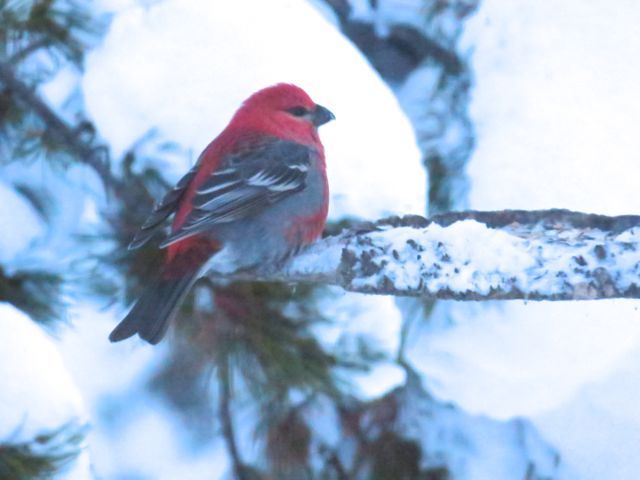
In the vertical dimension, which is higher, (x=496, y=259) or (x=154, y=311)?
(x=496, y=259)

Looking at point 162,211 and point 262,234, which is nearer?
point 162,211

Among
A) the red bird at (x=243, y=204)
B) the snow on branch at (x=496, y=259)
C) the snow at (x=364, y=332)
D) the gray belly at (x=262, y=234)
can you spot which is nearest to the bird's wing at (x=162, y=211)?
the red bird at (x=243, y=204)

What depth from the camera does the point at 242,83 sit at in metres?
2.36

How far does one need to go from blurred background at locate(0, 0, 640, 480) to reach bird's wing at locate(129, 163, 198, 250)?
41mm

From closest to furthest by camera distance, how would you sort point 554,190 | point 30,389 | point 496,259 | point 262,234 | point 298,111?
point 496,259 → point 30,389 → point 262,234 → point 554,190 → point 298,111

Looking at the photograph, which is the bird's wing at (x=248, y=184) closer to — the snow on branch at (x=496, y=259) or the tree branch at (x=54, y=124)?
the tree branch at (x=54, y=124)

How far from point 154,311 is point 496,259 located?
2.51 ft

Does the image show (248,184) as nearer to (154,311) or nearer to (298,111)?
(298,111)

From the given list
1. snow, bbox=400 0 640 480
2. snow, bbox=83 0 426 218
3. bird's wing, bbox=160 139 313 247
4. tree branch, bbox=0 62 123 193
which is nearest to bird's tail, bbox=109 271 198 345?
bird's wing, bbox=160 139 313 247

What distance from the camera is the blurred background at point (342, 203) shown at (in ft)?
7.25

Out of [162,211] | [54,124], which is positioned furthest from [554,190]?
[54,124]

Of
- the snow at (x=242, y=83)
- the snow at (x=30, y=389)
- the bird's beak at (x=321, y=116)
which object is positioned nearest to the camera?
the snow at (x=30, y=389)

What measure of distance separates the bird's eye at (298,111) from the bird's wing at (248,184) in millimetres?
67

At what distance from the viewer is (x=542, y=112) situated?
2506 mm
